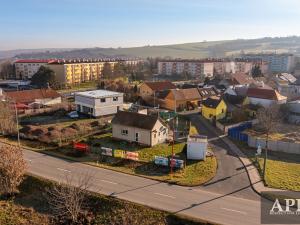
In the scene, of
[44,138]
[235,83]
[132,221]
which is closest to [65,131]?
[44,138]

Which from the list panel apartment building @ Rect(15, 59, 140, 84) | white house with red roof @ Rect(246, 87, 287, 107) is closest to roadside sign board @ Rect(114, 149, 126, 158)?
white house with red roof @ Rect(246, 87, 287, 107)

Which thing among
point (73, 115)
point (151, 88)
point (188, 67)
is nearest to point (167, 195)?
point (73, 115)

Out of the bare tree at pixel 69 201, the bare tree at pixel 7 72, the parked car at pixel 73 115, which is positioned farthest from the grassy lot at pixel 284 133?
the bare tree at pixel 7 72

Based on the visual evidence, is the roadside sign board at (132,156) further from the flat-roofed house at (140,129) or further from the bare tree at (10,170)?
the bare tree at (10,170)

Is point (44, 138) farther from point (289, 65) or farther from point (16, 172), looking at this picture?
point (289, 65)

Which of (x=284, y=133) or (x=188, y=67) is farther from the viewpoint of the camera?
(x=188, y=67)

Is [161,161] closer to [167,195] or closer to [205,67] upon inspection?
[167,195]
